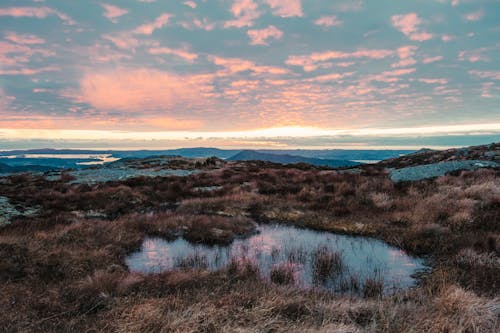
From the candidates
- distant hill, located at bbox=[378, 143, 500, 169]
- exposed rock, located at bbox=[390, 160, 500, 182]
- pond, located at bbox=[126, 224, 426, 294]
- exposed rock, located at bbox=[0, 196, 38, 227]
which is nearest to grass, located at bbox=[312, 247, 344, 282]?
pond, located at bbox=[126, 224, 426, 294]

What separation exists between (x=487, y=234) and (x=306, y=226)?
6503mm

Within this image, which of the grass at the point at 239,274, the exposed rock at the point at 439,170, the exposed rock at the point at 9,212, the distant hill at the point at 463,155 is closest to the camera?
the grass at the point at 239,274

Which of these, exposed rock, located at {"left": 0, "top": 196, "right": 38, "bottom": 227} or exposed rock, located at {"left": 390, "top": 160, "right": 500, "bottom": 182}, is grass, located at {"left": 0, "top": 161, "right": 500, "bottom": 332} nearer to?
exposed rock, located at {"left": 0, "top": 196, "right": 38, "bottom": 227}

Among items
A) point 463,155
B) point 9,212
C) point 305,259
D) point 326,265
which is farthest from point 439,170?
point 9,212

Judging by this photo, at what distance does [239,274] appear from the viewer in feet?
24.6

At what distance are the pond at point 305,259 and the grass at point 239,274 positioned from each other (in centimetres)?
23

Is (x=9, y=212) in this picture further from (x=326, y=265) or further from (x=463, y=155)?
(x=463, y=155)

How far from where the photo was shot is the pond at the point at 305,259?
7.39 meters

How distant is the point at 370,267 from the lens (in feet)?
27.1

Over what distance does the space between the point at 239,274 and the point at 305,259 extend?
97.3 inches

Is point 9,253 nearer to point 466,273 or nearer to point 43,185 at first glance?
point 466,273

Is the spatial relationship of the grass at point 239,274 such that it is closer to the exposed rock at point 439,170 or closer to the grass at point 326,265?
the grass at point 326,265

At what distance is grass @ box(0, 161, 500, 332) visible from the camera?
15.9ft

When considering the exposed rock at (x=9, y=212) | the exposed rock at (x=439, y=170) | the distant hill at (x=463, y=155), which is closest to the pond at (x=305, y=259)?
the exposed rock at (x=9, y=212)
